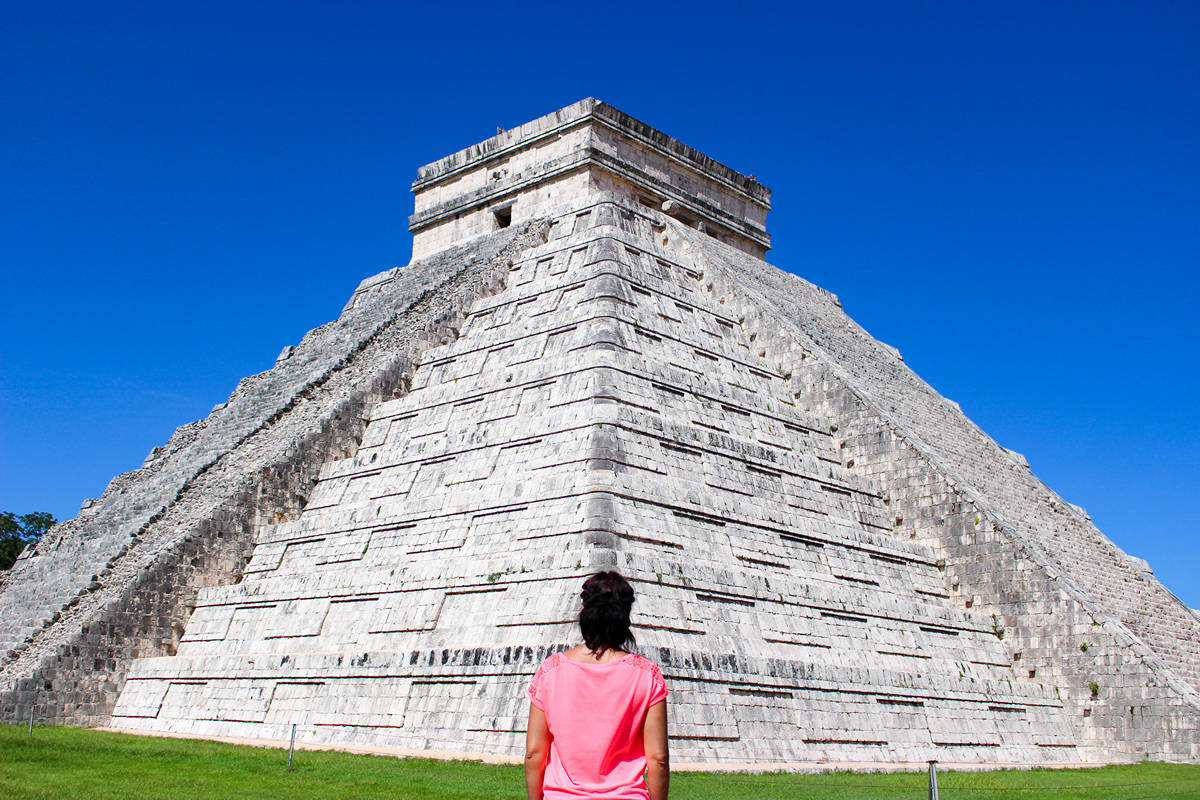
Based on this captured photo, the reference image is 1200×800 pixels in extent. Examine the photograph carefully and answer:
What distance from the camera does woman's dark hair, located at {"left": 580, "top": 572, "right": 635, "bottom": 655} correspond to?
3.65 meters

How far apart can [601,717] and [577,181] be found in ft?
57.0

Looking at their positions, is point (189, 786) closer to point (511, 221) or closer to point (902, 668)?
point (902, 668)

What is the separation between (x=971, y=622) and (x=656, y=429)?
4.95m

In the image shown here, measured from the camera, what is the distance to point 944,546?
50.5ft

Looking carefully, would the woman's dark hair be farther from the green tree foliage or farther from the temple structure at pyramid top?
the green tree foliage

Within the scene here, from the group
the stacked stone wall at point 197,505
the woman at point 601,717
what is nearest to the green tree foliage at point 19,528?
the stacked stone wall at point 197,505

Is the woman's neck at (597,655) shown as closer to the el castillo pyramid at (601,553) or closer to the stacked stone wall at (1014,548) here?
the el castillo pyramid at (601,553)

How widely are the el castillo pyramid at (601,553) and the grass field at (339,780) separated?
982 mm

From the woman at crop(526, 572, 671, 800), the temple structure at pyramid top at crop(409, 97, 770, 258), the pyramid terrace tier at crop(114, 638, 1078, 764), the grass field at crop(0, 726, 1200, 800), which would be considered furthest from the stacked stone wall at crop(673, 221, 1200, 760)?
the woman at crop(526, 572, 671, 800)

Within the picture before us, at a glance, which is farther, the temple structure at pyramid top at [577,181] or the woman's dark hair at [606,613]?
the temple structure at pyramid top at [577,181]

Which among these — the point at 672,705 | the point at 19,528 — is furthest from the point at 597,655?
the point at 19,528

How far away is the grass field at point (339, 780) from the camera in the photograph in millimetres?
8203

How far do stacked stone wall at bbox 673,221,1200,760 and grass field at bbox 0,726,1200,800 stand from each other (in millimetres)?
2179

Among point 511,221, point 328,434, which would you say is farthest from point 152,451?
point 511,221
